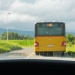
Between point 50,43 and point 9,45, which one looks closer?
point 50,43

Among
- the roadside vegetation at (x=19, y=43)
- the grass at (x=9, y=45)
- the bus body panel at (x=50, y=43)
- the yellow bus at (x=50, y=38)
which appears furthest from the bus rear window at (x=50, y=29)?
the grass at (x=9, y=45)

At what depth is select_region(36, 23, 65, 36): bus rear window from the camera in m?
26.2

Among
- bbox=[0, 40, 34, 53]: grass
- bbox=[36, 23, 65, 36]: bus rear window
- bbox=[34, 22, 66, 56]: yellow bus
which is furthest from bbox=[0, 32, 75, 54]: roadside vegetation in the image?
bbox=[36, 23, 65, 36]: bus rear window

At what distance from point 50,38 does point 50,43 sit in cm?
41

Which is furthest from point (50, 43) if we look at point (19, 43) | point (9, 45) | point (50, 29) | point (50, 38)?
point (19, 43)

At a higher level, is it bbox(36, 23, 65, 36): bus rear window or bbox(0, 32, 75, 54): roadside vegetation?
bbox(36, 23, 65, 36): bus rear window

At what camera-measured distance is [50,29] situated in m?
26.5

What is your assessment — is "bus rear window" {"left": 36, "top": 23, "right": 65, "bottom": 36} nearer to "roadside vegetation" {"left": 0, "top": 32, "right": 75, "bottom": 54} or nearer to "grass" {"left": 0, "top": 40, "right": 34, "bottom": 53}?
"roadside vegetation" {"left": 0, "top": 32, "right": 75, "bottom": 54}

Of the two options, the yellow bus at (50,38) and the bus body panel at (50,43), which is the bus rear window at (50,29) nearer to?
the yellow bus at (50,38)

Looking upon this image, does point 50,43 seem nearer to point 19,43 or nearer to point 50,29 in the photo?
point 50,29

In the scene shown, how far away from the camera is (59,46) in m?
27.0

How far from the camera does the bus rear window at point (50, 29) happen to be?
1030 inches
